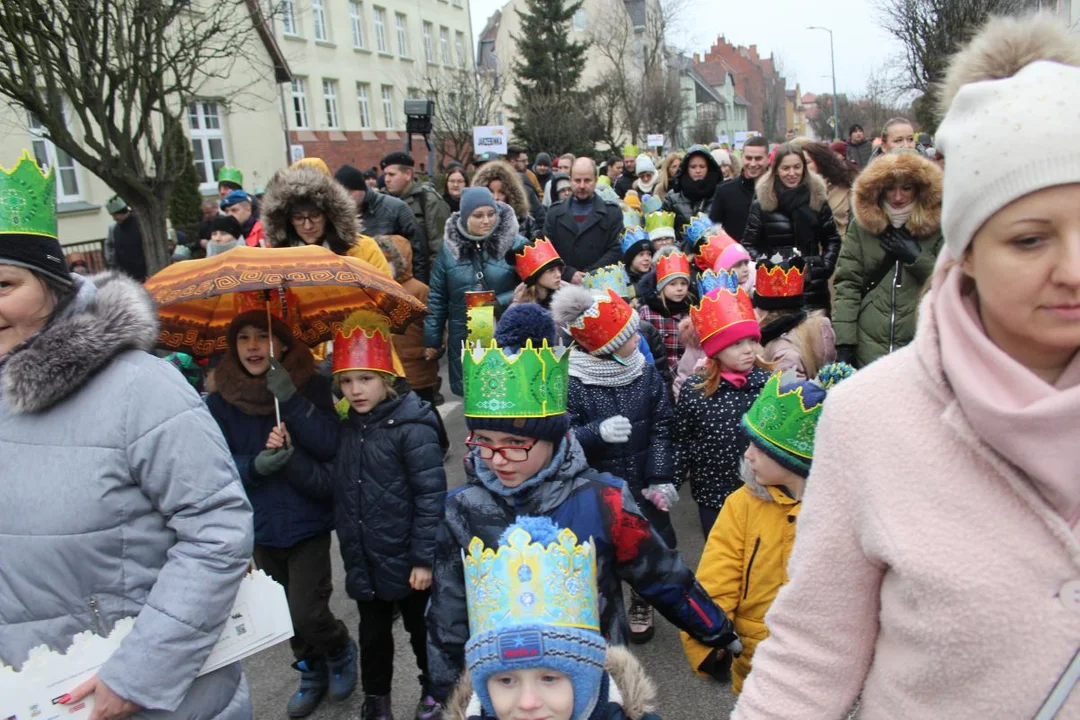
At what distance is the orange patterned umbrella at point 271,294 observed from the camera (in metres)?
3.32

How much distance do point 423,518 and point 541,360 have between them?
1.04 m

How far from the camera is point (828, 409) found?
142cm

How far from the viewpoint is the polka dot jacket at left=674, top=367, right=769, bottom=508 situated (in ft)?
12.8

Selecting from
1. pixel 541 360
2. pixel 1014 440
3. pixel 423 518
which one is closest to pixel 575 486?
pixel 541 360

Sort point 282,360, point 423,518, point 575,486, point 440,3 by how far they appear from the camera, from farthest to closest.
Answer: point 440,3, point 282,360, point 423,518, point 575,486

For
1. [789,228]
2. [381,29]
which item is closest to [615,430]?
[789,228]

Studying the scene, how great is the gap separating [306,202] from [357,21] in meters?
33.3

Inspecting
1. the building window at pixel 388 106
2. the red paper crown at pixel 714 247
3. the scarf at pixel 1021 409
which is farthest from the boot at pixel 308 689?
the building window at pixel 388 106

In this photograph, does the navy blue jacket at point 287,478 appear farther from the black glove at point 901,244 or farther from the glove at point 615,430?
the black glove at point 901,244

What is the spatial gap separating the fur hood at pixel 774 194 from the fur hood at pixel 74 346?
17.7ft

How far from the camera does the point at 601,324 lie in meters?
4.11

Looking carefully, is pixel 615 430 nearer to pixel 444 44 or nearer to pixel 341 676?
pixel 341 676

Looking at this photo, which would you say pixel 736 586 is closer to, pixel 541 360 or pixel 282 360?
pixel 541 360

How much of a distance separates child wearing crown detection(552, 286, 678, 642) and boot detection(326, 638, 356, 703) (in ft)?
4.45
